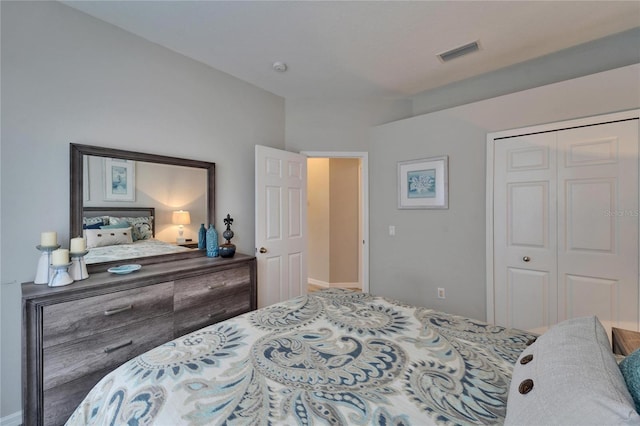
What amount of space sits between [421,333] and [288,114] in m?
3.01

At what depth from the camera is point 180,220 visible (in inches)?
97.2

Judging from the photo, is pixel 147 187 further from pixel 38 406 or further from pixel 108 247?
Result: pixel 38 406

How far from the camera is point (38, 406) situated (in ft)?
4.72

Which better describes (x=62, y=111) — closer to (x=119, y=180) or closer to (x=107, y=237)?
(x=119, y=180)

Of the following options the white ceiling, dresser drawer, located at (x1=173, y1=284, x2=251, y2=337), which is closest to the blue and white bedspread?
dresser drawer, located at (x1=173, y1=284, x2=251, y2=337)

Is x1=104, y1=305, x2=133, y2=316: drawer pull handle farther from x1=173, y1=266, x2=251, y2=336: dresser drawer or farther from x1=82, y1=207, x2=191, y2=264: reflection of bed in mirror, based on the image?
x1=82, y1=207, x2=191, y2=264: reflection of bed in mirror

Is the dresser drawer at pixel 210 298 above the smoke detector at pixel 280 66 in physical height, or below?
below

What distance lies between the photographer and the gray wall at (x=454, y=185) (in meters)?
2.20

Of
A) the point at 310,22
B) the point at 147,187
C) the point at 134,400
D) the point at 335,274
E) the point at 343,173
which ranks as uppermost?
the point at 310,22

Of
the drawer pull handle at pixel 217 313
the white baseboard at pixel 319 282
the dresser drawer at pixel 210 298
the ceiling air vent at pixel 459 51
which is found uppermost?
the ceiling air vent at pixel 459 51

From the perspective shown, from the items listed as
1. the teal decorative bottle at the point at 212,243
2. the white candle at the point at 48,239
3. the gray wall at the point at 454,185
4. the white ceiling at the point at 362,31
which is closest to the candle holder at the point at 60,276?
the white candle at the point at 48,239

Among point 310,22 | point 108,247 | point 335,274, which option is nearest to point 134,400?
point 108,247

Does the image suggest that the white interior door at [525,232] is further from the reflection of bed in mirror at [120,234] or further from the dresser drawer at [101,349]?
the reflection of bed in mirror at [120,234]

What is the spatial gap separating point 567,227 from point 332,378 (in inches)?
96.0
